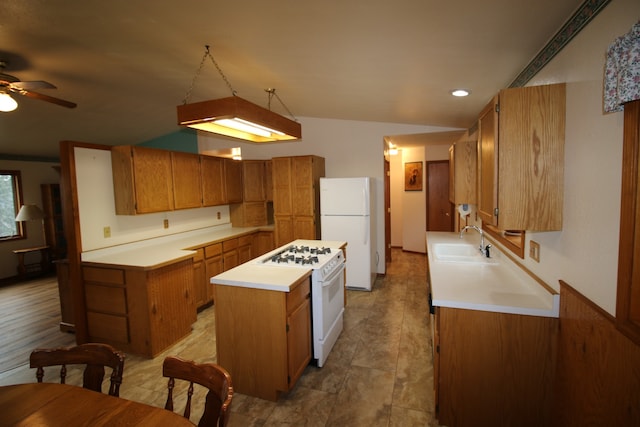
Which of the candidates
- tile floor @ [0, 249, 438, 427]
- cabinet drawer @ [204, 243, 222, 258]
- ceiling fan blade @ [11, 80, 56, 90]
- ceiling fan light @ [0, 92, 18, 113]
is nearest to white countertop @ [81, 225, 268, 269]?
cabinet drawer @ [204, 243, 222, 258]

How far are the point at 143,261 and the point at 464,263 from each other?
2.89 metres

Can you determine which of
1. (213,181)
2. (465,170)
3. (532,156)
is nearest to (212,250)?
(213,181)

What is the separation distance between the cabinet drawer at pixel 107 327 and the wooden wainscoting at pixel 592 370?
130 inches

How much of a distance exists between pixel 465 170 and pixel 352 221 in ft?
5.50

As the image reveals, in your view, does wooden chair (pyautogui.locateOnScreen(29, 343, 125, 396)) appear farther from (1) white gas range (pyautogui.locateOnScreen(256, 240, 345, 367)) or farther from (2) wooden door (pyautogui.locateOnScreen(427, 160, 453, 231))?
(2) wooden door (pyautogui.locateOnScreen(427, 160, 453, 231))

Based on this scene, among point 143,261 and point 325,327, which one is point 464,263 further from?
point 143,261

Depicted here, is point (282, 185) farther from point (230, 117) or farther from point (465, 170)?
point (230, 117)

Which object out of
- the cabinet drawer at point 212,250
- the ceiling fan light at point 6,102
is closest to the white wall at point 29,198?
the ceiling fan light at point 6,102

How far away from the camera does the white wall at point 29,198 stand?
5.37 m

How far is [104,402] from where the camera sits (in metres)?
1.14

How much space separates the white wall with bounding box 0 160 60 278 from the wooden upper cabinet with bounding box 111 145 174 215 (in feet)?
13.2

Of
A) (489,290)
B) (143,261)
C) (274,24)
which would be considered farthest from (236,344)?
(274,24)

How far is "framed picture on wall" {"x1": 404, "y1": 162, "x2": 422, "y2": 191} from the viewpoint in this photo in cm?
660

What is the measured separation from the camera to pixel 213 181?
4.48 meters
